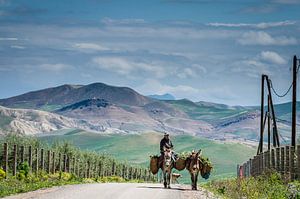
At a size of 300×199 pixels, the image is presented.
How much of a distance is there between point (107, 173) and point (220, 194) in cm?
9039

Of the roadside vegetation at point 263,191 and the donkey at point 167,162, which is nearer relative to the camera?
the roadside vegetation at point 263,191

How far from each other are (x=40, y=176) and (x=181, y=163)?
56.8ft

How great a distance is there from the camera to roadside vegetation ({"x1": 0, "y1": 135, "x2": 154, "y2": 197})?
43.2 m

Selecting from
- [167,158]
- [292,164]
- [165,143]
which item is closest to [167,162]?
[167,158]

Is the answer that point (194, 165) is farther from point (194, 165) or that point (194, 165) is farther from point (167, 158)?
point (167, 158)

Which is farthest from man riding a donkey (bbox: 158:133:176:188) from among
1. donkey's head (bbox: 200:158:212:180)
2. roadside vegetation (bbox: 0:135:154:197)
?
roadside vegetation (bbox: 0:135:154:197)

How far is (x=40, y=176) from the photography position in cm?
6181

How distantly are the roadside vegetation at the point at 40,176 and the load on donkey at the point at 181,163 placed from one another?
5.76 m


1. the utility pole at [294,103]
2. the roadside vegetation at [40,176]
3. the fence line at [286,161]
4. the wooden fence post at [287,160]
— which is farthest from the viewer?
the utility pole at [294,103]

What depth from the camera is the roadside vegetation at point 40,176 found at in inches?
1699

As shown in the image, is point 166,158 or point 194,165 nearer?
point 166,158

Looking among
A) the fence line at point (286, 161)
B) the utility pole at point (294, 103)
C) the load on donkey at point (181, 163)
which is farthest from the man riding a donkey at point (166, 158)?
the utility pole at point (294, 103)

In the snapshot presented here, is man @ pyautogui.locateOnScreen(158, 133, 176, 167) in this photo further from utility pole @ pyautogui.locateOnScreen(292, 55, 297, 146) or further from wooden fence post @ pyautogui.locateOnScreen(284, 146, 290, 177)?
utility pole @ pyautogui.locateOnScreen(292, 55, 297, 146)

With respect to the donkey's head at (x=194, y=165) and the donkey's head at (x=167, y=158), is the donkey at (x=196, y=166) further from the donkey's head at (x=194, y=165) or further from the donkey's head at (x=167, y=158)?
the donkey's head at (x=167, y=158)
